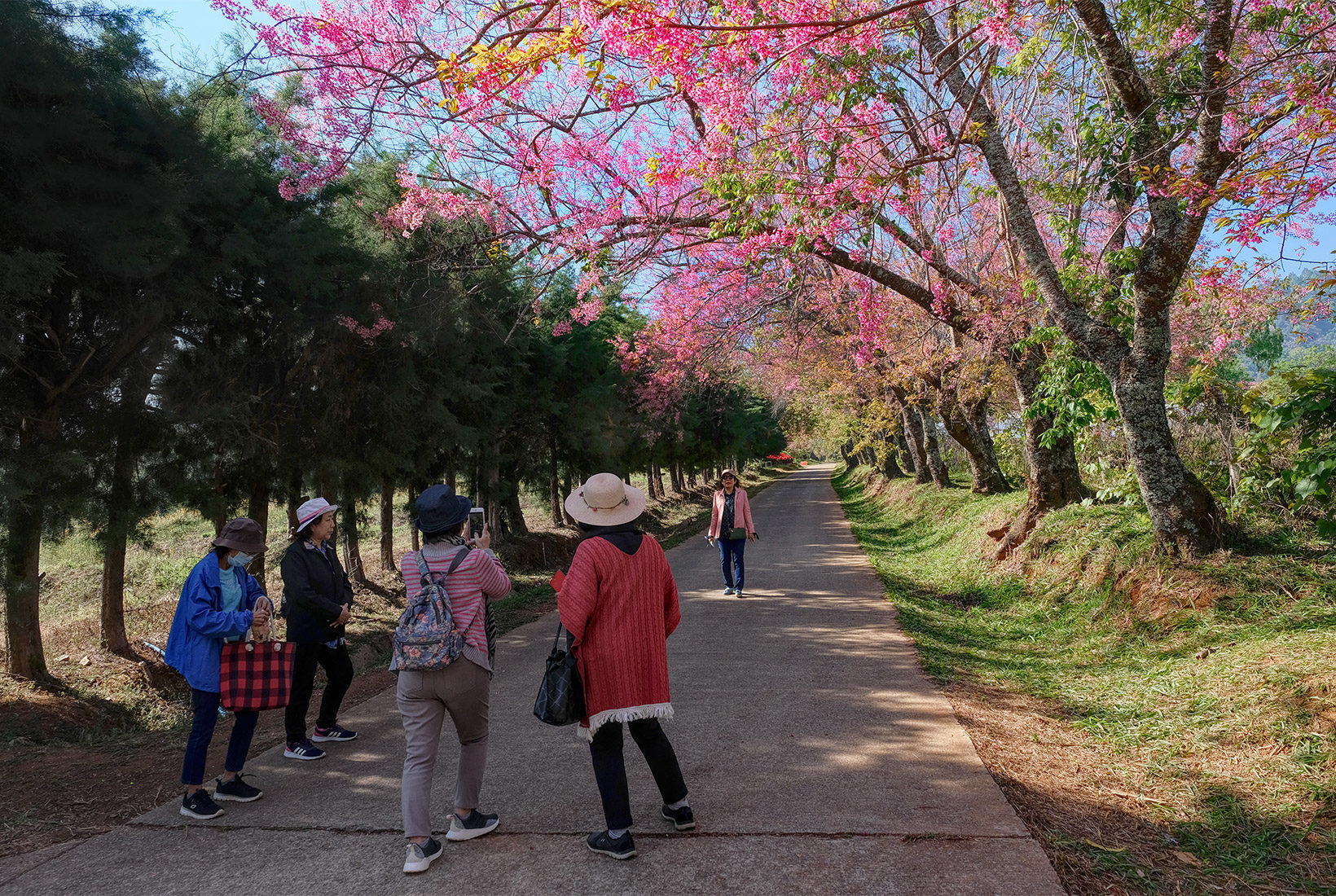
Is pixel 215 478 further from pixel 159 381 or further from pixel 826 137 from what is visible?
pixel 826 137

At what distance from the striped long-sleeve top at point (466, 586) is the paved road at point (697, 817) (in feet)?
3.14

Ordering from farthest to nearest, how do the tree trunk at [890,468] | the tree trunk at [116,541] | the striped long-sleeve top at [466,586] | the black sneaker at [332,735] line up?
1. the tree trunk at [890,468]
2. the tree trunk at [116,541]
3. the black sneaker at [332,735]
4. the striped long-sleeve top at [466,586]

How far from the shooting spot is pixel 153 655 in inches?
352

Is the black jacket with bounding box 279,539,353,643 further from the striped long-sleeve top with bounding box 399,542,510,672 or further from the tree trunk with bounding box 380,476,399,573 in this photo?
the tree trunk with bounding box 380,476,399,573

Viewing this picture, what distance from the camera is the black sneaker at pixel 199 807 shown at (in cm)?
416

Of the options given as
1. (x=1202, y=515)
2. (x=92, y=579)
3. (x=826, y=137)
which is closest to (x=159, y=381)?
(x=826, y=137)

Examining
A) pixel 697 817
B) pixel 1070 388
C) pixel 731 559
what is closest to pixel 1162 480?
pixel 1070 388

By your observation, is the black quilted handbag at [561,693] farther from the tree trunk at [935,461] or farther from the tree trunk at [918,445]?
the tree trunk at [918,445]

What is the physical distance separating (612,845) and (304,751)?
2655 millimetres

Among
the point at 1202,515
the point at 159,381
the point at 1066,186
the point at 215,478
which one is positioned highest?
the point at 1066,186

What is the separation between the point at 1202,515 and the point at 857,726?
15.1 ft

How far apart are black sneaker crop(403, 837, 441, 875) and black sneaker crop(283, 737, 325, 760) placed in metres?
1.89

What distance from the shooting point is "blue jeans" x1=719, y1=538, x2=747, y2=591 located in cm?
1079

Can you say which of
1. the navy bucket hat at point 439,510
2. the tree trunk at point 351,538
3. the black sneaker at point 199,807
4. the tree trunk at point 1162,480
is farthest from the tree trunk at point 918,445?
the black sneaker at point 199,807
